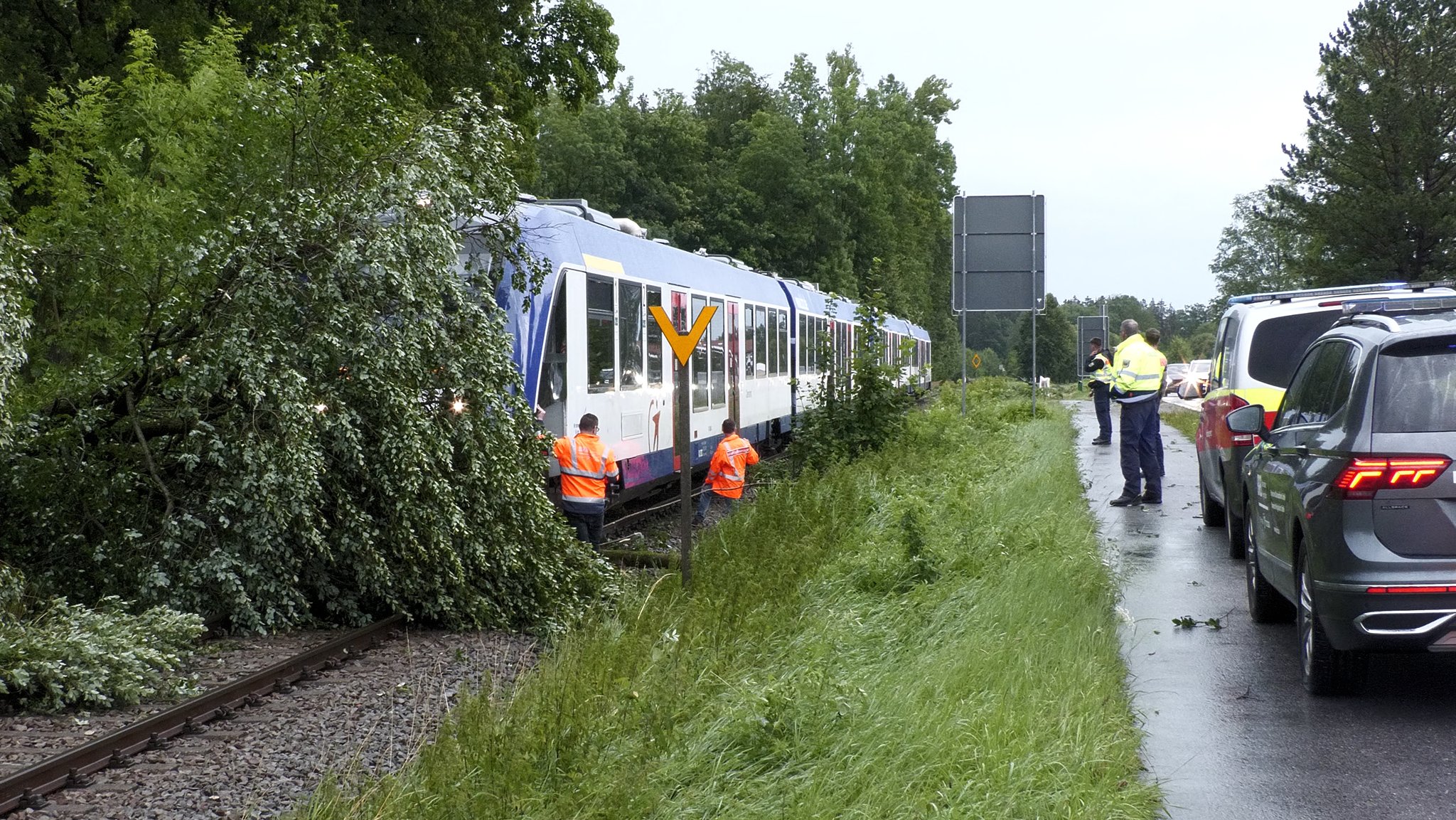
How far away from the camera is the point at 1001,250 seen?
77.8ft

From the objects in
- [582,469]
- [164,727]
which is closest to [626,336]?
[582,469]

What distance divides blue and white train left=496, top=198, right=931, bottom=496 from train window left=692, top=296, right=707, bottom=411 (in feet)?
0.10

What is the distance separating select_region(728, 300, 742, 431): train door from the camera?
20.8 meters

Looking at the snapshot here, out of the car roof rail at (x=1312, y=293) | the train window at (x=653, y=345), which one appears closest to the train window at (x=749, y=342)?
the train window at (x=653, y=345)

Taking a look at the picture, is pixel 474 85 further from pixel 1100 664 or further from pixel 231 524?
pixel 1100 664

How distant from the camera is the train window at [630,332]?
15.4 m

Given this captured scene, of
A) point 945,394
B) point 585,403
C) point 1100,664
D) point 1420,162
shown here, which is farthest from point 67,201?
point 1420,162

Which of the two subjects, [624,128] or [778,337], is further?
[624,128]

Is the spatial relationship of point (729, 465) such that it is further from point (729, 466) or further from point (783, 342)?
point (783, 342)

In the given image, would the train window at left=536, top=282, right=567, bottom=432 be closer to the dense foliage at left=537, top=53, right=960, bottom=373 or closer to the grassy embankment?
the grassy embankment

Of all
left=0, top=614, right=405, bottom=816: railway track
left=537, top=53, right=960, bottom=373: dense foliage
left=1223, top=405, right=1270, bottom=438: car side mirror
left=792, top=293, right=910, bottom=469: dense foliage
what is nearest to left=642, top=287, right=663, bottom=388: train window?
left=792, top=293, right=910, bottom=469: dense foliage

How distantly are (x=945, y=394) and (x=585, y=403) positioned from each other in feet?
79.8

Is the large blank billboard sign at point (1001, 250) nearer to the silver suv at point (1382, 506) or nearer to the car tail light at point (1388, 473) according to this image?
the silver suv at point (1382, 506)

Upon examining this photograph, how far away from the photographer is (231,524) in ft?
31.4
